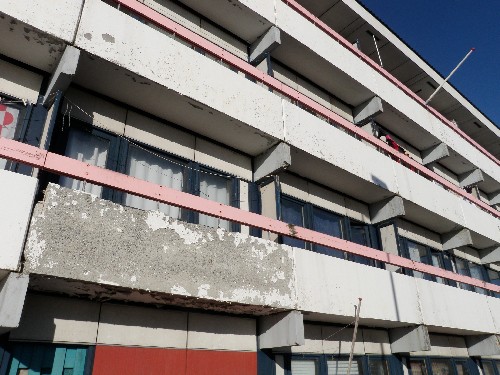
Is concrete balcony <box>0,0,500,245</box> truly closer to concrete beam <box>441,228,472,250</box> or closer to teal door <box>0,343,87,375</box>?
concrete beam <box>441,228,472,250</box>

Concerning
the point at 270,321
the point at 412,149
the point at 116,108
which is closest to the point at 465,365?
the point at 412,149

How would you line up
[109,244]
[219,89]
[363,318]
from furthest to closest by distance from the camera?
[363,318], [219,89], [109,244]

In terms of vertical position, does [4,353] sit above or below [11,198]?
below

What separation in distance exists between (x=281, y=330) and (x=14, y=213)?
4976 millimetres

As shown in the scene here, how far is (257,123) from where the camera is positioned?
27.9ft

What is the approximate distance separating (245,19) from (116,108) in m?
4.85

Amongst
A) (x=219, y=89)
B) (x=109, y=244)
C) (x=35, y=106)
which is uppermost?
(x=219, y=89)

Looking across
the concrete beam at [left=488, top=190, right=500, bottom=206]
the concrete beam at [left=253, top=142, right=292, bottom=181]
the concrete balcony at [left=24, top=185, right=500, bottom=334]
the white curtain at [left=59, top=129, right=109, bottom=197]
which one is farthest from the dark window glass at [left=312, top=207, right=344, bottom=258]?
the concrete beam at [left=488, top=190, right=500, bottom=206]

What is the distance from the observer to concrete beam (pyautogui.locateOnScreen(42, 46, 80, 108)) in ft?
19.4

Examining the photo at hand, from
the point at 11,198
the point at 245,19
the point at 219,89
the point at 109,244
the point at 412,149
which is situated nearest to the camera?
the point at 11,198

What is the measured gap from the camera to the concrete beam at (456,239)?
565 inches

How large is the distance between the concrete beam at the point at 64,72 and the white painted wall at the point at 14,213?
1894 mm

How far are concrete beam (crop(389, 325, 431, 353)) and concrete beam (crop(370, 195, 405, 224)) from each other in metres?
3.15

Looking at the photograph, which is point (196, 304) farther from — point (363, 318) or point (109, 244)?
point (363, 318)
